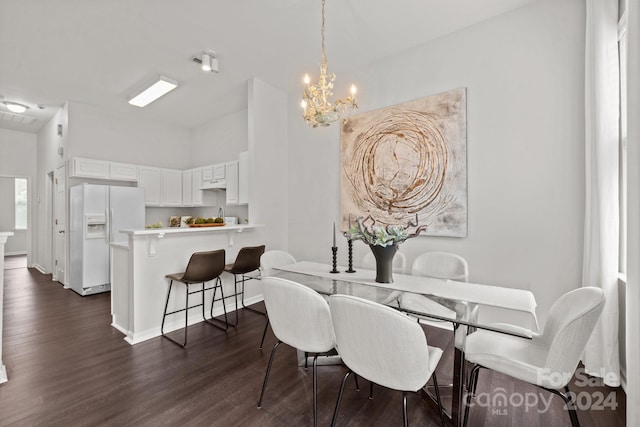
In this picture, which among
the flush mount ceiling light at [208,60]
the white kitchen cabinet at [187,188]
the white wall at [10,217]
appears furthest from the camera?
the white wall at [10,217]

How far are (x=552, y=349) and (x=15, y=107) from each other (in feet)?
24.2

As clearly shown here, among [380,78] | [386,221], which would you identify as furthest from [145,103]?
[386,221]

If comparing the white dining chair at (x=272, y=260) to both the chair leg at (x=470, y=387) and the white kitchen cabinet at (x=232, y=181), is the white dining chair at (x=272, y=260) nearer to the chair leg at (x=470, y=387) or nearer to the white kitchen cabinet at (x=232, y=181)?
the chair leg at (x=470, y=387)

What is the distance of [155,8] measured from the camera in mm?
2576

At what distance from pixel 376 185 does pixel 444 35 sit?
171 centimetres

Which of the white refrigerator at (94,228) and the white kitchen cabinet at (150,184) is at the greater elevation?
the white kitchen cabinet at (150,184)

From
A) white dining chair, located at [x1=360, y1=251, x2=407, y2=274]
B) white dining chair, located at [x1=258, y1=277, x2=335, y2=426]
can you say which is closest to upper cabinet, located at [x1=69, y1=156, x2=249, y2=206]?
white dining chair, located at [x1=360, y1=251, x2=407, y2=274]

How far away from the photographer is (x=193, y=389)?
2.06 metres

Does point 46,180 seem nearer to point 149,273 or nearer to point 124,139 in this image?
point 124,139

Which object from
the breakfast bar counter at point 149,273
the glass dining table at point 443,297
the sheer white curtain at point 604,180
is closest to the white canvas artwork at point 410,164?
the sheer white curtain at point 604,180

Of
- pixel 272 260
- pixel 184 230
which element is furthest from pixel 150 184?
pixel 272 260

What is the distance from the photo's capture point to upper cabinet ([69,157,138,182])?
453 cm

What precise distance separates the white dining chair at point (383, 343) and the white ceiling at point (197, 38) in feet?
8.61

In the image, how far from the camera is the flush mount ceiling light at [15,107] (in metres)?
4.61
